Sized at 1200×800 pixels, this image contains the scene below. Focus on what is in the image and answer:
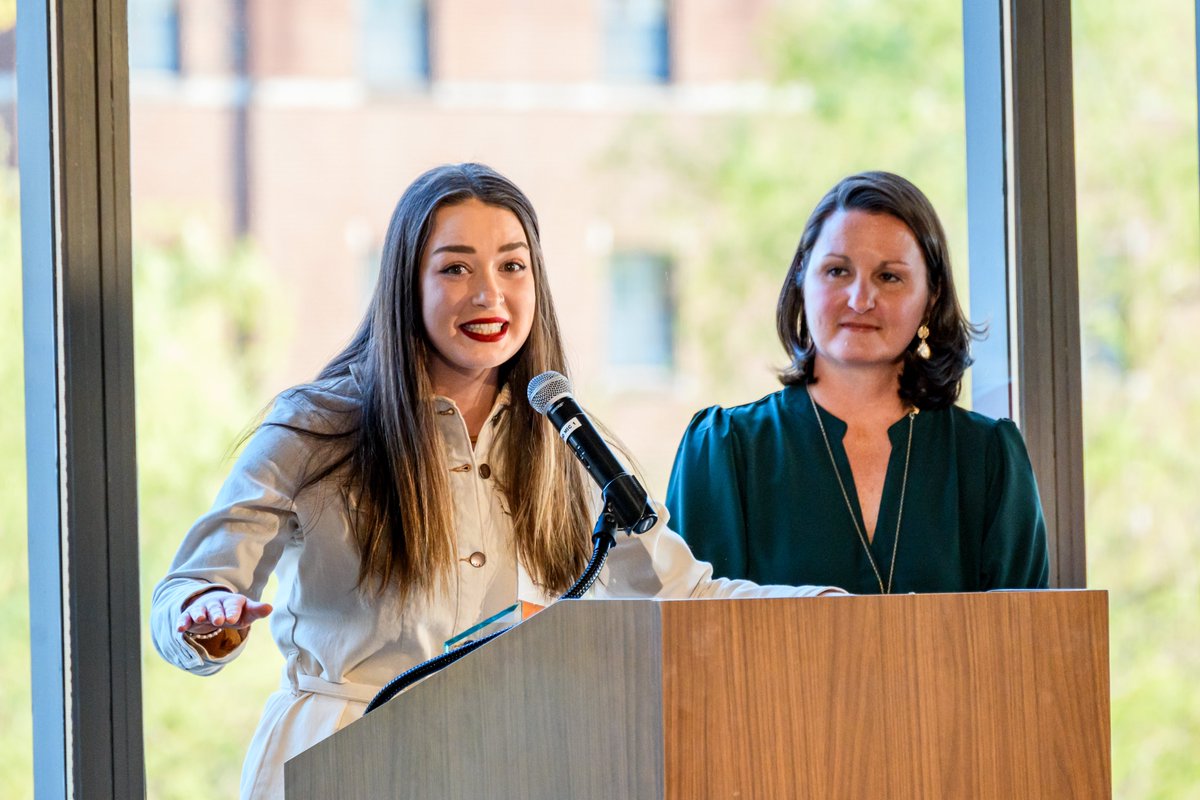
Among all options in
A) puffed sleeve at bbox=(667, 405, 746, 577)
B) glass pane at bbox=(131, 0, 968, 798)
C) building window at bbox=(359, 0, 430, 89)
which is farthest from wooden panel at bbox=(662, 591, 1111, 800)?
building window at bbox=(359, 0, 430, 89)

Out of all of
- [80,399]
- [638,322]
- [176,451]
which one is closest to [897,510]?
[80,399]

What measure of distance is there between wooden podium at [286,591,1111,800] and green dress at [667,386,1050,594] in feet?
3.02

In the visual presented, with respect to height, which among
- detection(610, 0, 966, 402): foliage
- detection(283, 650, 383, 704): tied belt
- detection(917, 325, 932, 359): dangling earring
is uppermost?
detection(610, 0, 966, 402): foliage

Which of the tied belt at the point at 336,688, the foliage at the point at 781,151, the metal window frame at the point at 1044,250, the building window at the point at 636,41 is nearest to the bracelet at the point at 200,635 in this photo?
the tied belt at the point at 336,688

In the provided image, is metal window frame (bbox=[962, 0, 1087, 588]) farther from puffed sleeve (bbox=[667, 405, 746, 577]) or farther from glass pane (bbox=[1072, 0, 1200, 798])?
puffed sleeve (bbox=[667, 405, 746, 577])

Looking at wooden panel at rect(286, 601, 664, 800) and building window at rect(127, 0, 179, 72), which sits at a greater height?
building window at rect(127, 0, 179, 72)

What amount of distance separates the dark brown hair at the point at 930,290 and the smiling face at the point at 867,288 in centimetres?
2

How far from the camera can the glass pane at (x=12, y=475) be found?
89.4 inches

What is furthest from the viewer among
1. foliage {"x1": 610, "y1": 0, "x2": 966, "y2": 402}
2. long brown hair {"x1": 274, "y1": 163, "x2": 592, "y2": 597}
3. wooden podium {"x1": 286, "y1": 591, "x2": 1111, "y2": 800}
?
foliage {"x1": 610, "y1": 0, "x2": 966, "y2": 402}

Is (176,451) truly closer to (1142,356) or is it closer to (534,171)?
(1142,356)

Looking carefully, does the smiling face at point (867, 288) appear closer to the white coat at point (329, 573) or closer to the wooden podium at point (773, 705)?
the white coat at point (329, 573)

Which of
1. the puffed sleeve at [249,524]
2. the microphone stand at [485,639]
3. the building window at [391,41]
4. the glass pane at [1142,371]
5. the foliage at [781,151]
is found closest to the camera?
the microphone stand at [485,639]

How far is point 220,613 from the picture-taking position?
4.69 feet

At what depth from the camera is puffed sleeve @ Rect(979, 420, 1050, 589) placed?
2.18 m
